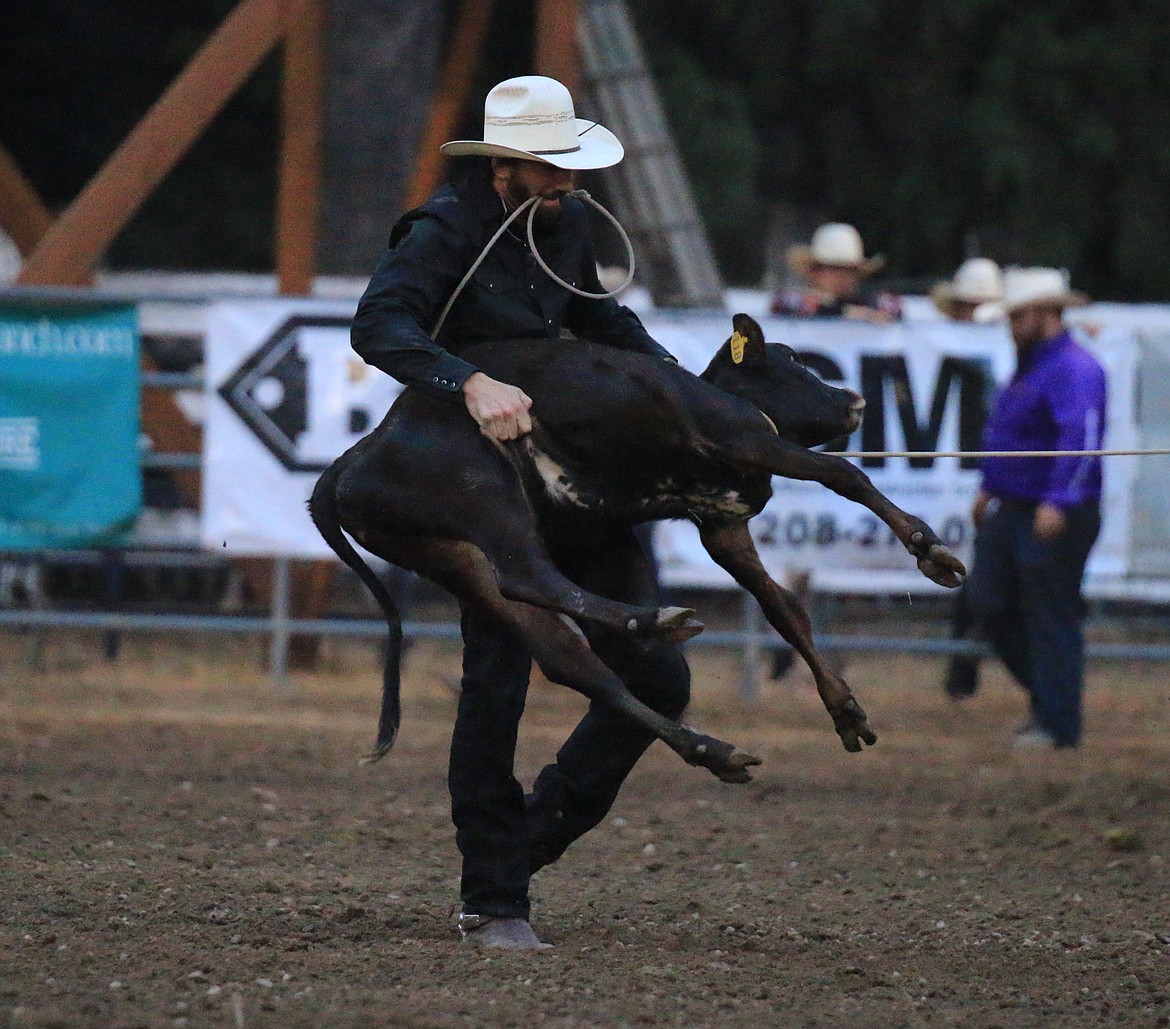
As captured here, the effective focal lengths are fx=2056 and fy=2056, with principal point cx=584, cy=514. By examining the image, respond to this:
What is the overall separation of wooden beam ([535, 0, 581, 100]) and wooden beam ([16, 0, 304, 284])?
1.25 metres

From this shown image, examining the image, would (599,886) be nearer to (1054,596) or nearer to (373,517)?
(373,517)

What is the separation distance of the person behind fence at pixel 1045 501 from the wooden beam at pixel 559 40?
269cm

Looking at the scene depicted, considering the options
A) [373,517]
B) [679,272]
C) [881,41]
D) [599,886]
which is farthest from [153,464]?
[881,41]

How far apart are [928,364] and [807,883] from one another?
4073 millimetres

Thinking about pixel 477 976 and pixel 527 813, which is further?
pixel 527 813

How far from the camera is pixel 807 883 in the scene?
240 inches

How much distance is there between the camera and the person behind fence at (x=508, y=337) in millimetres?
4805

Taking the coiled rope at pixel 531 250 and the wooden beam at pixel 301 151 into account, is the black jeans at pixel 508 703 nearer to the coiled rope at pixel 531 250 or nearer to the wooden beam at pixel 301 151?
the coiled rope at pixel 531 250

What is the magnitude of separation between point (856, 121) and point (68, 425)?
12.4 meters

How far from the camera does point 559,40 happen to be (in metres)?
10.5

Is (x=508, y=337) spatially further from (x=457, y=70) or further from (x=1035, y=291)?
(x=457, y=70)

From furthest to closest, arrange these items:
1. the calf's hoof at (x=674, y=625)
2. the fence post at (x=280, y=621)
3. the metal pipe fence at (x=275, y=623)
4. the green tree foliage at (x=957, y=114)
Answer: the green tree foliage at (x=957, y=114)
the fence post at (x=280, y=621)
the metal pipe fence at (x=275, y=623)
the calf's hoof at (x=674, y=625)

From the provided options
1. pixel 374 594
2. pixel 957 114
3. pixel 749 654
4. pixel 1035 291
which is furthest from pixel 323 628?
pixel 957 114

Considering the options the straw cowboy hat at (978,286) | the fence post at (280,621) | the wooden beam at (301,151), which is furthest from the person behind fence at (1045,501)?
the wooden beam at (301,151)
